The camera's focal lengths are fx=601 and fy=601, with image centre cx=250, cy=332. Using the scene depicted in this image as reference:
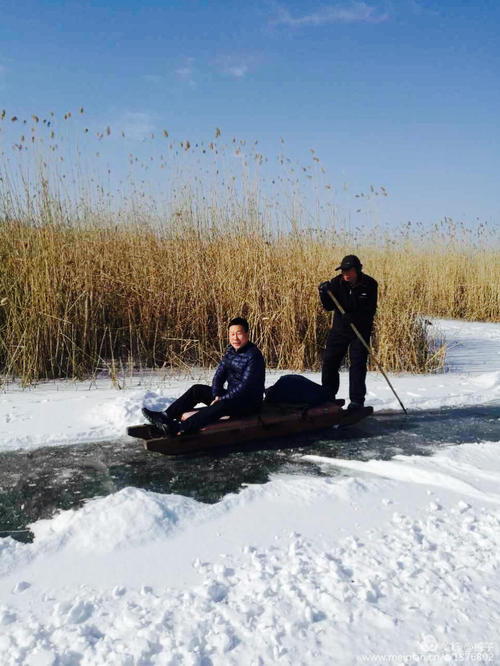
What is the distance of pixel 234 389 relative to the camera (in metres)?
4.15

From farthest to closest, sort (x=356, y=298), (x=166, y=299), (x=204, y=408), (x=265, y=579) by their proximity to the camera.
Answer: (x=166, y=299), (x=356, y=298), (x=204, y=408), (x=265, y=579)

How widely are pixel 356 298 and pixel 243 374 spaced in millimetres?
1206

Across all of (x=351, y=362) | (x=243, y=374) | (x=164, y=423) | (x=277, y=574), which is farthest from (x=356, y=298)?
(x=277, y=574)

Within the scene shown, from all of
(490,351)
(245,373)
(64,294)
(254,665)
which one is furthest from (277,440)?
(490,351)

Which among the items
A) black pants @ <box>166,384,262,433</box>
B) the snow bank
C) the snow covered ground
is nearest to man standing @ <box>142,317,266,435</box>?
black pants @ <box>166,384,262,433</box>

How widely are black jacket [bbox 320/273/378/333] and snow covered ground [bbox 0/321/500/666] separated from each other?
4.53 ft

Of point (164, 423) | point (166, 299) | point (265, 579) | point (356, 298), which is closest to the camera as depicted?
point (265, 579)

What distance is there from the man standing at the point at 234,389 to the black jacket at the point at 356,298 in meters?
0.95

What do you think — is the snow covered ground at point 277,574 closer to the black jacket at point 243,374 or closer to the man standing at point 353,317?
the black jacket at point 243,374

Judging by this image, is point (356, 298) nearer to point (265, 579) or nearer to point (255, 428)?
point (255, 428)

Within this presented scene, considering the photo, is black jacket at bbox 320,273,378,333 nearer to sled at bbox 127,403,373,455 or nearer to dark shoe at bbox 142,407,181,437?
sled at bbox 127,403,373,455

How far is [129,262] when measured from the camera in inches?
264

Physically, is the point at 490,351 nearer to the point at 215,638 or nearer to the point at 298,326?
the point at 298,326

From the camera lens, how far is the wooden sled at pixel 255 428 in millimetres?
3807
